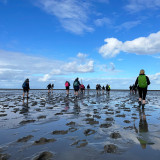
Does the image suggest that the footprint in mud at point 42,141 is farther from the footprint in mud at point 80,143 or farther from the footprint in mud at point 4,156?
the footprint in mud at point 4,156

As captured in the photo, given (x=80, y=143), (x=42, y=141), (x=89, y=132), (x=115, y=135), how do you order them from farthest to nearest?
(x=89, y=132) < (x=115, y=135) < (x=42, y=141) < (x=80, y=143)

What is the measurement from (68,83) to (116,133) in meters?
20.8

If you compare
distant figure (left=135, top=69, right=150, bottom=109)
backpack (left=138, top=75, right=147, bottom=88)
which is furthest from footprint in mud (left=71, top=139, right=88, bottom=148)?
backpack (left=138, top=75, right=147, bottom=88)

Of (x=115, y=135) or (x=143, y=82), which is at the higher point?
(x=143, y=82)

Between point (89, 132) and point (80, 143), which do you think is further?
point (89, 132)

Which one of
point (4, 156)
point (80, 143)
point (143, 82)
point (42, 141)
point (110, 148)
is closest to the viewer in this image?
point (4, 156)

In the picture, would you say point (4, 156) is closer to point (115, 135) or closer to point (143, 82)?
point (115, 135)

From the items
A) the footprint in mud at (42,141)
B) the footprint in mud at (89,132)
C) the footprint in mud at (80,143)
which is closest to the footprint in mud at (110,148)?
the footprint in mud at (80,143)

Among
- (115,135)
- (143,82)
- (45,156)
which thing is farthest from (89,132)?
(143,82)

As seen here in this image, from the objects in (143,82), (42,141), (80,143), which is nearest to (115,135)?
(80,143)

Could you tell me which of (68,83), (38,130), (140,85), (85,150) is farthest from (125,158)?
(68,83)

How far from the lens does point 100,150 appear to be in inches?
130

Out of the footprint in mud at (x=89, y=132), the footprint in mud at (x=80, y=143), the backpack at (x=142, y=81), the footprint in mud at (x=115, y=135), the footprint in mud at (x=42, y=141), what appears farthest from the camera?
the backpack at (x=142, y=81)

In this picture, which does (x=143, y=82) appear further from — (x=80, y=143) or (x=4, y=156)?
(x=4, y=156)
